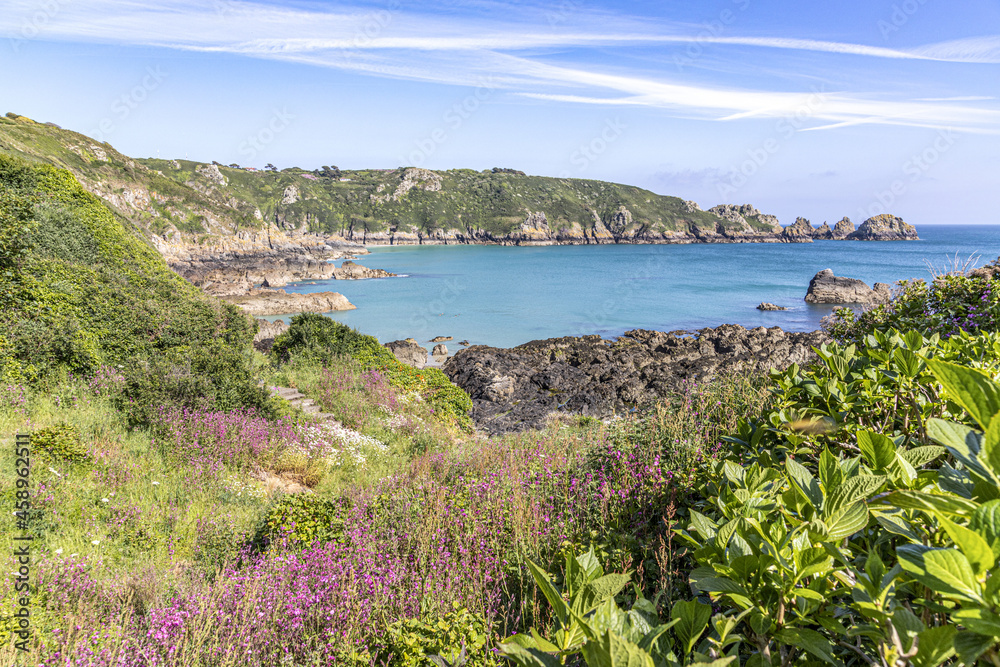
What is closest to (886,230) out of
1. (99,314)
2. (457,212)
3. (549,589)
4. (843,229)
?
(843,229)

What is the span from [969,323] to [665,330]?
82.8 feet

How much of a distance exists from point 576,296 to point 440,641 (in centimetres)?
4519

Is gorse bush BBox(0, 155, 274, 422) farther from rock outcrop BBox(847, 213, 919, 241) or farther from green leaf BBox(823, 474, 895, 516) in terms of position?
rock outcrop BBox(847, 213, 919, 241)

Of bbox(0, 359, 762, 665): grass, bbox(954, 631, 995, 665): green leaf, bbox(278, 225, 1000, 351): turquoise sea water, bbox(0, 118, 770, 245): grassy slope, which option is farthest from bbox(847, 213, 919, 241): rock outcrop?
bbox(954, 631, 995, 665): green leaf

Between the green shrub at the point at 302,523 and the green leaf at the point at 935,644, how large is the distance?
4237mm

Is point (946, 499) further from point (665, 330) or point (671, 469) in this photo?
point (665, 330)

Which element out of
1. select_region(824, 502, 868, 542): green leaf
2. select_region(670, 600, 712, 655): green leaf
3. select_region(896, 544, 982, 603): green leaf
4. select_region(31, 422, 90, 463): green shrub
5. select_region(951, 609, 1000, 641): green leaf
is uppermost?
select_region(896, 544, 982, 603): green leaf

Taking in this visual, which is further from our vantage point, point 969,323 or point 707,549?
point 969,323

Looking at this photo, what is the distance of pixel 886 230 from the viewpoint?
153m

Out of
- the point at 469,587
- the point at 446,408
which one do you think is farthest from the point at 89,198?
the point at 469,587

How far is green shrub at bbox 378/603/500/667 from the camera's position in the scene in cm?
262

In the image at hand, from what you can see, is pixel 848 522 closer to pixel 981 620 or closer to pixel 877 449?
pixel 877 449

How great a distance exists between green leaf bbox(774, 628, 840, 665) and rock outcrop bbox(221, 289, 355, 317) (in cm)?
4082

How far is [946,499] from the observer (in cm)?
94
